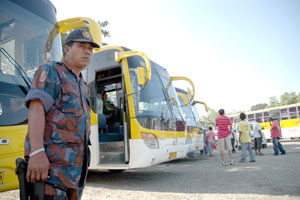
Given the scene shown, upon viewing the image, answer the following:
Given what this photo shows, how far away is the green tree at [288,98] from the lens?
321ft

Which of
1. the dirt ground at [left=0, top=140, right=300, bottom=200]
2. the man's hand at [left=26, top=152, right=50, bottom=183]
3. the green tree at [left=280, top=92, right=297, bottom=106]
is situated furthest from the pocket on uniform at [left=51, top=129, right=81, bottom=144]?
the green tree at [left=280, top=92, right=297, bottom=106]

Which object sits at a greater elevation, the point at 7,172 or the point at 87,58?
the point at 87,58

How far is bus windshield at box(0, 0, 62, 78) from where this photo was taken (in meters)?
3.72

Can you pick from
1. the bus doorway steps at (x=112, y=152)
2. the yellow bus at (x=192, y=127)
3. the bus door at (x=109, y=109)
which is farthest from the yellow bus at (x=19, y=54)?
the yellow bus at (x=192, y=127)

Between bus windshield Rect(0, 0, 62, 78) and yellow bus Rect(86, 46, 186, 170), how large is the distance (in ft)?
5.87

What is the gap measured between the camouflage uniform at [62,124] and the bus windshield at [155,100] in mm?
3711

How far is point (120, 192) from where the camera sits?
4918 millimetres

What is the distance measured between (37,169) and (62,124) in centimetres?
36

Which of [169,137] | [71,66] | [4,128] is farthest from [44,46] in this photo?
[169,137]

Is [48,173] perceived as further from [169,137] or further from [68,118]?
[169,137]

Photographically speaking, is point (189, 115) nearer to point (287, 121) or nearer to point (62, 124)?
point (62, 124)

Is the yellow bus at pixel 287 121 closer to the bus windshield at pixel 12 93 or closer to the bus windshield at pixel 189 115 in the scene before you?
the bus windshield at pixel 189 115

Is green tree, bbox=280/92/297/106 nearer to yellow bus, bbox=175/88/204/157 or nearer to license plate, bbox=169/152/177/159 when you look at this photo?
yellow bus, bbox=175/88/204/157

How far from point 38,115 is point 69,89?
33 centimetres
